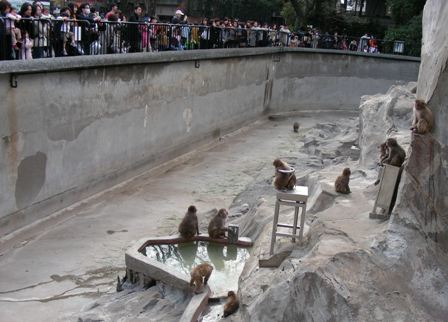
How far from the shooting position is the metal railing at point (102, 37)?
12.0 meters

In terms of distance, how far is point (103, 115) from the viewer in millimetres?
14594

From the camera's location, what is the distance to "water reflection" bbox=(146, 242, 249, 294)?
9.50m

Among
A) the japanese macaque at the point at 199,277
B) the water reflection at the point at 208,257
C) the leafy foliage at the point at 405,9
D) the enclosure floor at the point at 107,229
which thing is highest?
the leafy foliage at the point at 405,9

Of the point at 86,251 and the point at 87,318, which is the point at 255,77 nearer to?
the point at 86,251

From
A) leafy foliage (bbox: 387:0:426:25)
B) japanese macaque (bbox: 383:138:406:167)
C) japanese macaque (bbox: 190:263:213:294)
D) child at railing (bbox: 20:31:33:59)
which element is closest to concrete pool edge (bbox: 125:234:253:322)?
japanese macaque (bbox: 190:263:213:294)

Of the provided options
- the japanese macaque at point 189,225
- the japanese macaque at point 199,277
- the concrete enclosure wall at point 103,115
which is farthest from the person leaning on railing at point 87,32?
the japanese macaque at point 199,277

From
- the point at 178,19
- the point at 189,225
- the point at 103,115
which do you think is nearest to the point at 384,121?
the point at 178,19

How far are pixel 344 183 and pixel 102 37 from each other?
798 centimetres

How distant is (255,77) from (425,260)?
19.7 metres

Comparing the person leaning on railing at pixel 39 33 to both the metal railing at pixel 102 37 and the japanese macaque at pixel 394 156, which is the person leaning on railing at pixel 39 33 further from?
the japanese macaque at pixel 394 156

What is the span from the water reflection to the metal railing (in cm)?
537

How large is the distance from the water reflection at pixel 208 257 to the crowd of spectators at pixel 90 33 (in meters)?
5.38

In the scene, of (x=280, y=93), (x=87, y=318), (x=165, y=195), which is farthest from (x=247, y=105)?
(x=87, y=318)

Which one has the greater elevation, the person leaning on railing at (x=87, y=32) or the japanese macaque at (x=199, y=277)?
the person leaning on railing at (x=87, y=32)
